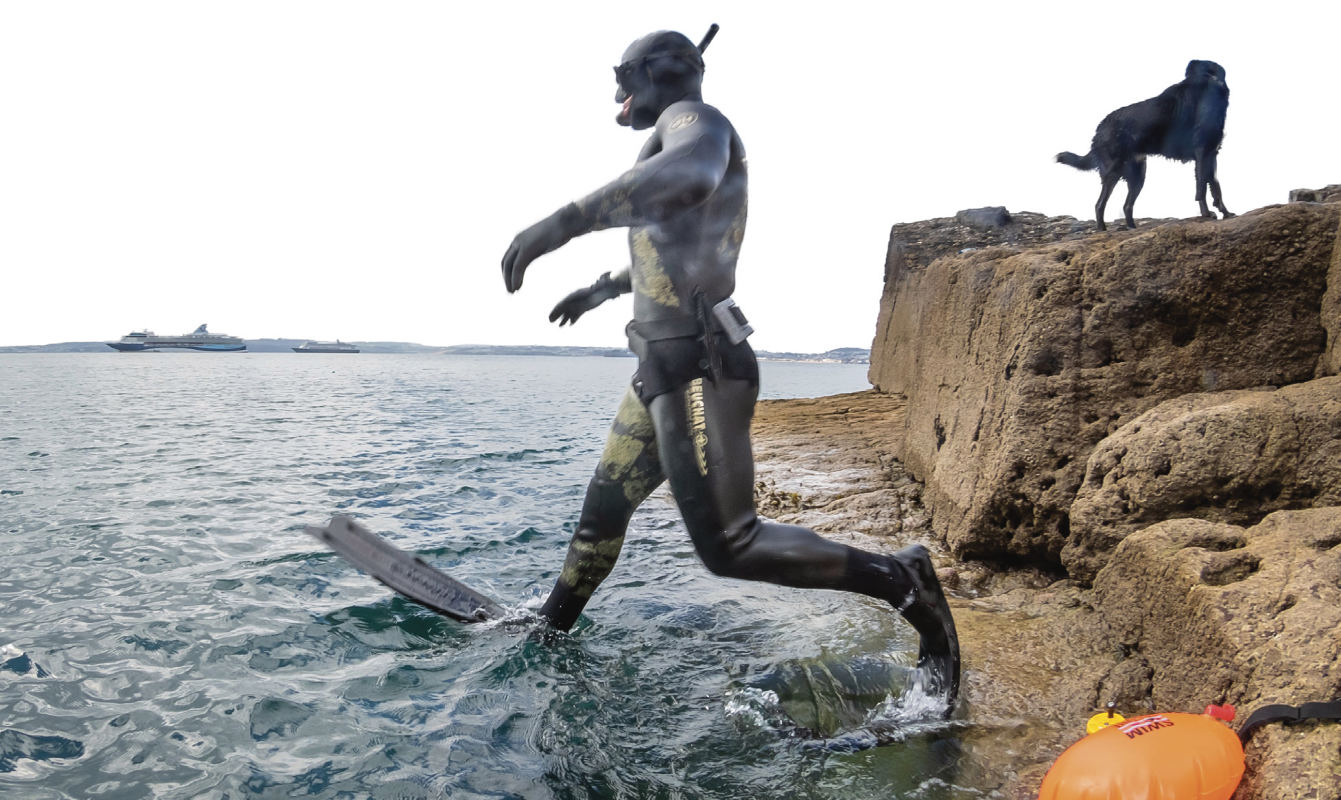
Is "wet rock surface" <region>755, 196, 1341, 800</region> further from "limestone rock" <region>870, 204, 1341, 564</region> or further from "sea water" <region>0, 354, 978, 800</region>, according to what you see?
"sea water" <region>0, 354, 978, 800</region>

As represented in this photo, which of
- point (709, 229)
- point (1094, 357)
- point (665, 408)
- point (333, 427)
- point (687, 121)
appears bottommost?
point (333, 427)

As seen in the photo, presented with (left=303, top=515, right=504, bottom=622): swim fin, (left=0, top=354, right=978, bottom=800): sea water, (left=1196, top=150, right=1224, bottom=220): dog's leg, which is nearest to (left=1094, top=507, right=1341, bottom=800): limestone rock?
(left=0, top=354, right=978, bottom=800): sea water

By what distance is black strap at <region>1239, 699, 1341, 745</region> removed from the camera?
174 centimetres

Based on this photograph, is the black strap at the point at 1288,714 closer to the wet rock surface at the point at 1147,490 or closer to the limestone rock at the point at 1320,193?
the wet rock surface at the point at 1147,490

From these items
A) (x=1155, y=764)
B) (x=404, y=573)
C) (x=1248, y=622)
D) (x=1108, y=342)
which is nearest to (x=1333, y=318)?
(x=1108, y=342)

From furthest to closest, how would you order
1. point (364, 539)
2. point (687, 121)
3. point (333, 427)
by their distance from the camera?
point (333, 427) < point (364, 539) < point (687, 121)

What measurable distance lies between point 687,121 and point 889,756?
2.22 m

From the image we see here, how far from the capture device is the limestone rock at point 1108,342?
3391 mm

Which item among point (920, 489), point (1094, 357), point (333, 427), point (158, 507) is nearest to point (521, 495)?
point (158, 507)

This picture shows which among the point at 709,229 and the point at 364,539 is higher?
the point at 709,229

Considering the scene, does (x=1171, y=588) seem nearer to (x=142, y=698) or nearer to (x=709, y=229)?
(x=709, y=229)

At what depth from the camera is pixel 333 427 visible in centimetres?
1788

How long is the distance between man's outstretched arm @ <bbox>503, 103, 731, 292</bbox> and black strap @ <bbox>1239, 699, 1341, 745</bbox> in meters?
2.02

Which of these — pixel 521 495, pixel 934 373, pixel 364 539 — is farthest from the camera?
pixel 521 495
